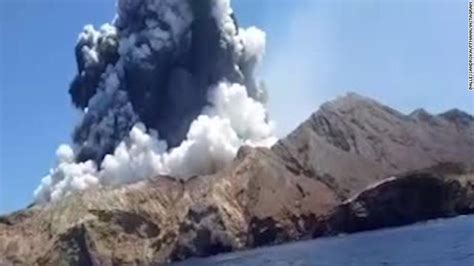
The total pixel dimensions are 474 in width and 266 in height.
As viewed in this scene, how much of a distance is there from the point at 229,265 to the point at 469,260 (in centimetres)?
10000

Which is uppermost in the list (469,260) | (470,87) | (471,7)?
(471,7)

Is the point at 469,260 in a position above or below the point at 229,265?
below

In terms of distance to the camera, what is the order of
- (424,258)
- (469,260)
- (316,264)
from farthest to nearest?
1. (316,264)
2. (424,258)
3. (469,260)

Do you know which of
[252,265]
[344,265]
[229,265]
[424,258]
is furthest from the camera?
[229,265]

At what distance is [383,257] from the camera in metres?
127

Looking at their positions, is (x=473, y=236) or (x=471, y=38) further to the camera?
(x=473, y=236)

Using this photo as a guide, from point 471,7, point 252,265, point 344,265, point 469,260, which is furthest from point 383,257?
point 471,7

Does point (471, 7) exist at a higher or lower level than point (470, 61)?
higher

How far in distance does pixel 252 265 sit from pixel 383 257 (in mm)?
50072

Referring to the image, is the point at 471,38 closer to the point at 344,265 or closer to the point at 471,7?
the point at 471,7

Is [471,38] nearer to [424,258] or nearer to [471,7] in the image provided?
[471,7]

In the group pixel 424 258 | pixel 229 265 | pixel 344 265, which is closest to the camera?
pixel 424 258

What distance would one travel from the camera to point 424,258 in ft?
383

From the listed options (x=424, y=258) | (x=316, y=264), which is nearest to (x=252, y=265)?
(x=316, y=264)
